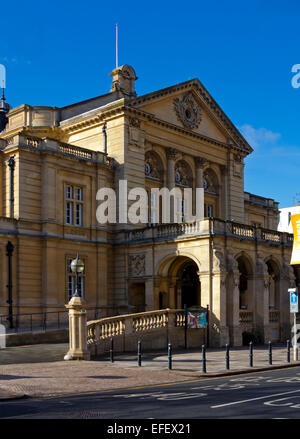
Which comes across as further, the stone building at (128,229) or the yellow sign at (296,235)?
the stone building at (128,229)

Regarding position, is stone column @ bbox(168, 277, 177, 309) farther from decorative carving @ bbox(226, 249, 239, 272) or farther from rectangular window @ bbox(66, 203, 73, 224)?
rectangular window @ bbox(66, 203, 73, 224)

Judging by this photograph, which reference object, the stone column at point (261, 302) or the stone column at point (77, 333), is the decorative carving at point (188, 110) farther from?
the stone column at point (77, 333)

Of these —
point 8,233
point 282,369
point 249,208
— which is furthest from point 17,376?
point 249,208

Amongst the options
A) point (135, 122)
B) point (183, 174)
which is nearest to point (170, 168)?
point (183, 174)

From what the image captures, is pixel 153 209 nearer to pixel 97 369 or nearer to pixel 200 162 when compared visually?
pixel 200 162

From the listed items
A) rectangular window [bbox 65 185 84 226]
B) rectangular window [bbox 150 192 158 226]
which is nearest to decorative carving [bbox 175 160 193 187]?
rectangular window [bbox 150 192 158 226]

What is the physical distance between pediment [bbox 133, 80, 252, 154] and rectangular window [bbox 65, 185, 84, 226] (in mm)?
7491

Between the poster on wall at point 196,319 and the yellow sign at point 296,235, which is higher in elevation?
the yellow sign at point 296,235

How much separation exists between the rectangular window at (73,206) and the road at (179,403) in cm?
2125

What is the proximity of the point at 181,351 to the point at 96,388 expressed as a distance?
13143mm

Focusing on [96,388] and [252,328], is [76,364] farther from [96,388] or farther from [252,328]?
[252,328]

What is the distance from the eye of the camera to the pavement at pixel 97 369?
58.4 feet

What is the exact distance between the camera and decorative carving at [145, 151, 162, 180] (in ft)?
144

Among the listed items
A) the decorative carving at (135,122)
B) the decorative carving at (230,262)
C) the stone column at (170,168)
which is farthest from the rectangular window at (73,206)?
the decorative carving at (230,262)
